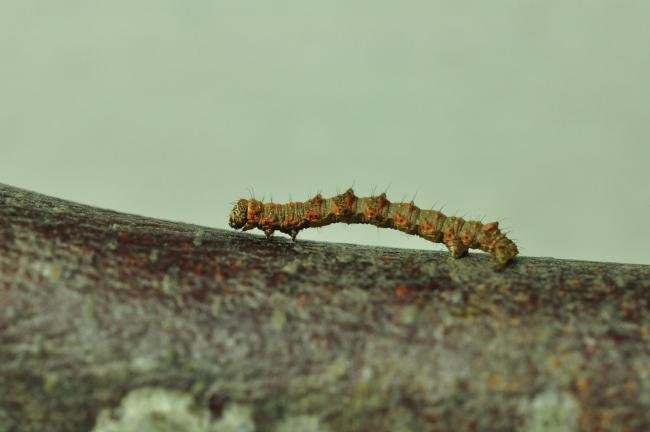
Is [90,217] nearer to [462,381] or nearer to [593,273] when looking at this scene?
[462,381]

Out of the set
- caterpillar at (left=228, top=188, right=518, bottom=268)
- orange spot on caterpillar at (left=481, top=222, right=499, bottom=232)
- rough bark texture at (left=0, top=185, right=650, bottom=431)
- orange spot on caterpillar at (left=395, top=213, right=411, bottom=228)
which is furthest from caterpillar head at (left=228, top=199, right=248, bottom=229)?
rough bark texture at (left=0, top=185, right=650, bottom=431)

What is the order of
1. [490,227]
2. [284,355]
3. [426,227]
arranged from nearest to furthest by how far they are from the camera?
[284,355], [490,227], [426,227]

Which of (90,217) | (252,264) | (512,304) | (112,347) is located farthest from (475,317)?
(90,217)

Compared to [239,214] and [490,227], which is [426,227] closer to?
[490,227]

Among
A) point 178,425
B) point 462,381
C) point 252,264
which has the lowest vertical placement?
point 178,425

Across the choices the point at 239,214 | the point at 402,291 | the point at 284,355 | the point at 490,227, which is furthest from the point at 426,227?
the point at 284,355

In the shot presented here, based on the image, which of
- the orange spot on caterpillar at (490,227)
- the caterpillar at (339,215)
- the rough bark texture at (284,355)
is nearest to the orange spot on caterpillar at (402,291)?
the rough bark texture at (284,355)
